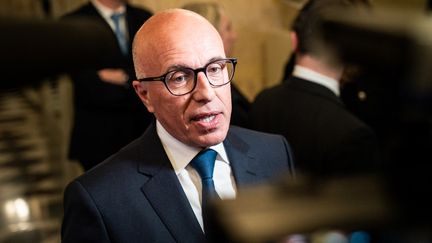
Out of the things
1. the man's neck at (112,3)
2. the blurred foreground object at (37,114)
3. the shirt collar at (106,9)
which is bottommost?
the blurred foreground object at (37,114)

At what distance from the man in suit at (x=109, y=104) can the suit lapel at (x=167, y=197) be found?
125 cm

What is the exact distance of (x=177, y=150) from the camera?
4.77 feet

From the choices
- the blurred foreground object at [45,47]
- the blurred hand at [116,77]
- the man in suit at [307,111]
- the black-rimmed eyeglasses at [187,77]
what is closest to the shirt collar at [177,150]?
the black-rimmed eyeglasses at [187,77]

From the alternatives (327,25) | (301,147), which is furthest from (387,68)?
(301,147)

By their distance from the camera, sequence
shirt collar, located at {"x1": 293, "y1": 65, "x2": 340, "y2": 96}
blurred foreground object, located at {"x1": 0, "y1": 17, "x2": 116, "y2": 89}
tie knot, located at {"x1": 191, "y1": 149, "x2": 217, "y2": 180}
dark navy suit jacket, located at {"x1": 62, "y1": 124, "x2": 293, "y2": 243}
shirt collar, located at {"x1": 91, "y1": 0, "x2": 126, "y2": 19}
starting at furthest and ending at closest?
1. shirt collar, located at {"x1": 91, "y1": 0, "x2": 126, "y2": 19}
2. shirt collar, located at {"x1": 293, "y1": 65, "x2": 340, "y2": 96}
3. tie knot, located at {"x1": 191, "y1": 149, "x2": 217, "y2": 180}
4. dark navy suit jacket, located at {"x1": 62, "y1": 124, "x2": 293, "y2": 243}
5. blurred foreground object, located at {"x1": 0, "y1": 17, "x2": 116, "y2": 89}

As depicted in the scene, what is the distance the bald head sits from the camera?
4.46 ft

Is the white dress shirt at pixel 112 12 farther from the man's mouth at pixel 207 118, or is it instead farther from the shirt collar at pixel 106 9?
the man's mouth at pixel 207 118

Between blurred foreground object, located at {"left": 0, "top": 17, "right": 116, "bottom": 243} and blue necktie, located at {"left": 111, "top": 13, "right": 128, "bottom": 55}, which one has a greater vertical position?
blue necktie, located at {"left": 111, "top": 13, "right": 128, "bottom": 55}

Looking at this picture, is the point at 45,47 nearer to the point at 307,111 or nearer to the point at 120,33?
the point at 307,111

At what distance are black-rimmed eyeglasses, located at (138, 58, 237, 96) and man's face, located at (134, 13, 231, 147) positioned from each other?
0.01 m

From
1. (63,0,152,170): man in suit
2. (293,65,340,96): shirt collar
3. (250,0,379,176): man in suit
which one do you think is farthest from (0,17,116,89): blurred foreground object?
(63,0,152,170): man in suit

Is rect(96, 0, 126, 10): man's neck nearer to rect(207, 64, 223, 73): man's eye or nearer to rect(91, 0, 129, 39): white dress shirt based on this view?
rect(91, 0, 129, 39): white dress shirt

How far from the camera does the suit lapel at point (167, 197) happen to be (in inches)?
53.7

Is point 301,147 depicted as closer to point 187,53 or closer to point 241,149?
point 241,149
